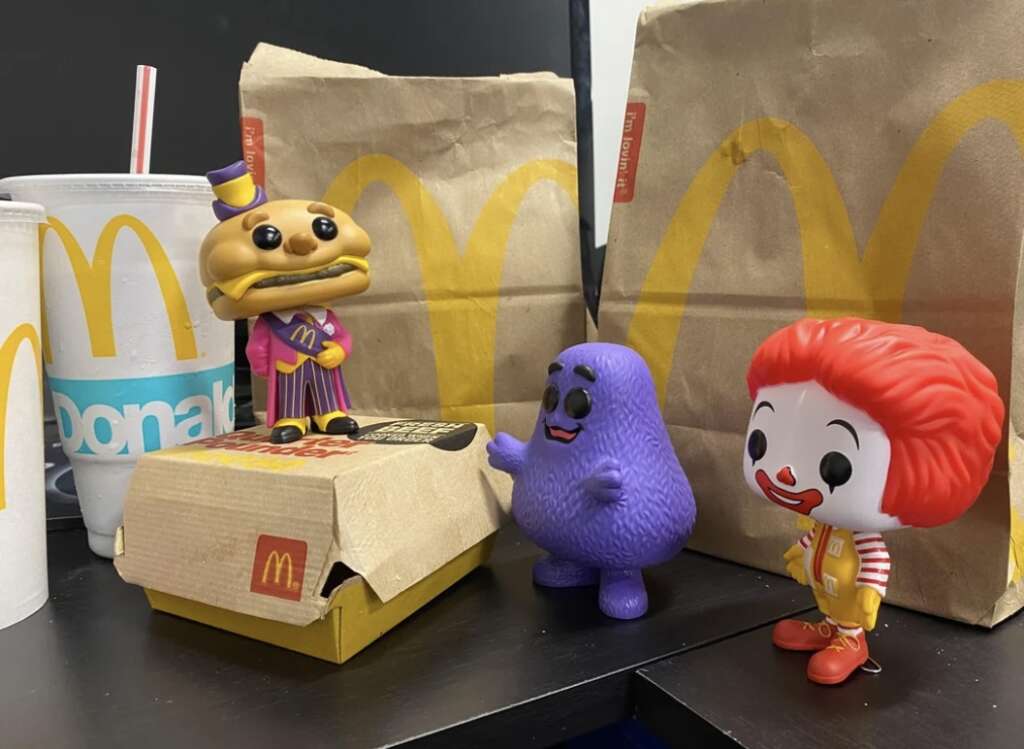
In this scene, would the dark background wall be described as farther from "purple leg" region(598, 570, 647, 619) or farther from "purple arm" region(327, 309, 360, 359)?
"purple leg" region(598, 570, 647, 619)

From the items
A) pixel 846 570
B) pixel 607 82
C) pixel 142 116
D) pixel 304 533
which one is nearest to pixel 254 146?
pixel 142 116

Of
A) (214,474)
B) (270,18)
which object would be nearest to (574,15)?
(270,18)

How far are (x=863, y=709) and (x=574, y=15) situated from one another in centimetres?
84

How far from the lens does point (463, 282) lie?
833 mm

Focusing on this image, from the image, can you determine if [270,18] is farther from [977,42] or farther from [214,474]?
[977,42]

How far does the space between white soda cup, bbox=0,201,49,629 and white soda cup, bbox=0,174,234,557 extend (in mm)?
63

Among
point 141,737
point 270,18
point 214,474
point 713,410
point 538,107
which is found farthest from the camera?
point 270,18

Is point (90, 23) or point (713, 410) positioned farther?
point (90, 23)

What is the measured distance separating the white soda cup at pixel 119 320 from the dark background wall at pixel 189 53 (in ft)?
0.82

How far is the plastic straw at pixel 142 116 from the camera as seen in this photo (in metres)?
0.70

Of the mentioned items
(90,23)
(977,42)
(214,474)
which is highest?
(90,23)

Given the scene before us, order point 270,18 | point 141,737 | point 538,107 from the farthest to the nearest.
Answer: point 270,18, point 538,107, point 141,737

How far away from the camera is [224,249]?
62 cm

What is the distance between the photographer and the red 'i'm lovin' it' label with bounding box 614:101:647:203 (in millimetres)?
739
